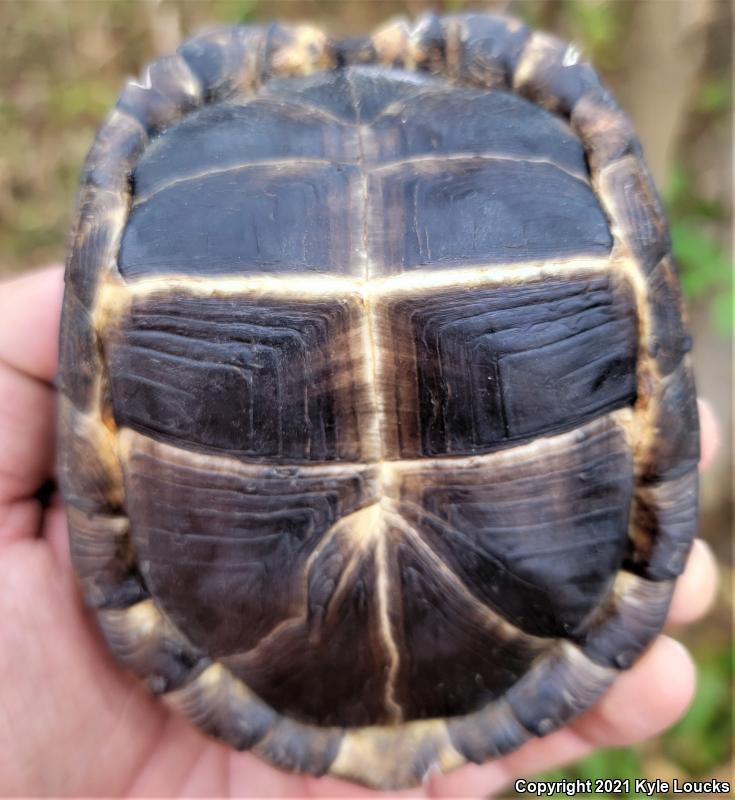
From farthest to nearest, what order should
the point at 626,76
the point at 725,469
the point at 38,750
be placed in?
the point at 725,469 → the point at 626,76 → the point at 38,750

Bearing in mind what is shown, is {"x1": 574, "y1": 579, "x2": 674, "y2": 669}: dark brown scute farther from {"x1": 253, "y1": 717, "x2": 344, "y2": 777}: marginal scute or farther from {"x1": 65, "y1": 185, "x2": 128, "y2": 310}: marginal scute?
{"x1": 65, "y1": 185, "x2": 128, "y2": 310}: marginal scute

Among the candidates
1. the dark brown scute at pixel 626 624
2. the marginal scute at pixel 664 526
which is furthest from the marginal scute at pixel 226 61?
the dark brown scute at pixel 626 624

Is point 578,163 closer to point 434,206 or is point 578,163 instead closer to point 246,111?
point 434,206

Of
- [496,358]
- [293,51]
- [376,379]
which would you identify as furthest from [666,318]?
[293,51]

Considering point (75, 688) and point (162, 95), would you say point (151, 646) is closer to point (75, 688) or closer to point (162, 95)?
point (75, 688)

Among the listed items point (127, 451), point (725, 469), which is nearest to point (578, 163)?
point (127, 451)

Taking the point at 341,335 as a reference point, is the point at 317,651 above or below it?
below
